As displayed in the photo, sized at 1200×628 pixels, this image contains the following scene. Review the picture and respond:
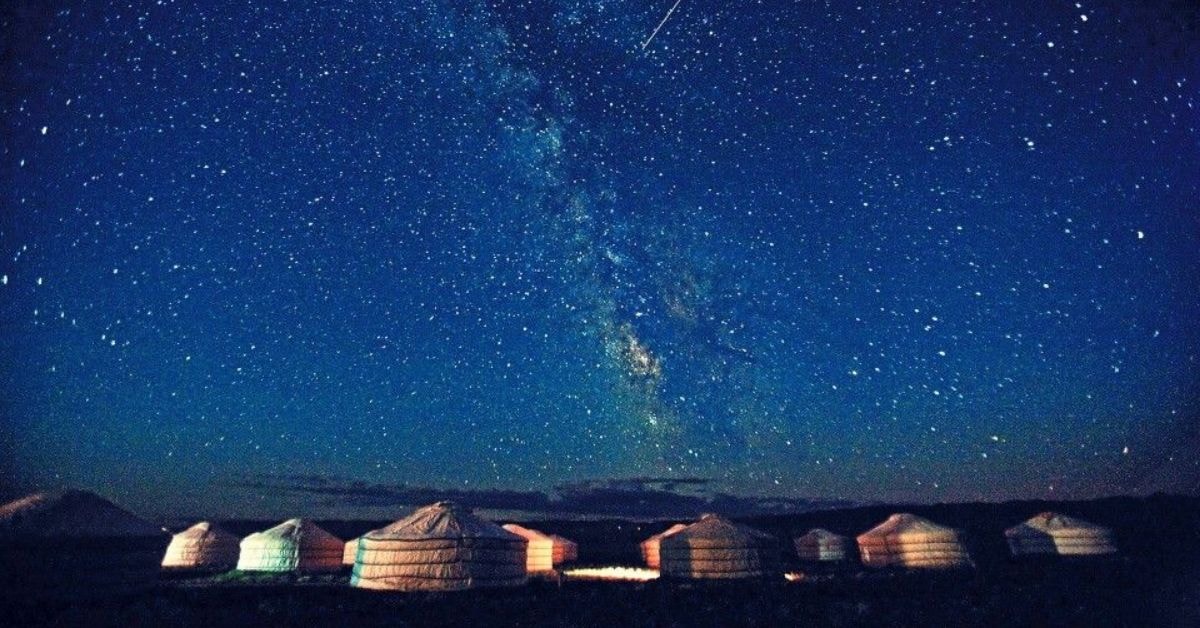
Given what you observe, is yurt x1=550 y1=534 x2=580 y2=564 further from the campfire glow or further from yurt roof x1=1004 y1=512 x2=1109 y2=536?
yurt roof x1=1004 y1=512 x2=1109 y2=536

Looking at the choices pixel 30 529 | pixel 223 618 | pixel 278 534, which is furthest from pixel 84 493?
pixel 278 534

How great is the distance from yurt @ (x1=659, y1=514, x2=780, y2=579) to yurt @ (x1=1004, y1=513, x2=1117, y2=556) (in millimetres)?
20208

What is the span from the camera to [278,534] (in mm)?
27047

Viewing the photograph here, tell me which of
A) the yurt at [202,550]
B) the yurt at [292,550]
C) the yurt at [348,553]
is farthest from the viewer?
the yurt at [348,553]

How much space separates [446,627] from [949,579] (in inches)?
696

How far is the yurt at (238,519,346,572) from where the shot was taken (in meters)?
26.3

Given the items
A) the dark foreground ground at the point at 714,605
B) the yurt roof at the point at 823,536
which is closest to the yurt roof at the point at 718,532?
the dark foreground ground at the point at 714,605

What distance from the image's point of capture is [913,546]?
29578mm

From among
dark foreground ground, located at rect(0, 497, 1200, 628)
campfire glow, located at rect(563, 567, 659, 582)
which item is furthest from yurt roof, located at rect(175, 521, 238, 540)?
A: campfire glow, located at rect(563, 567, 659, 582)

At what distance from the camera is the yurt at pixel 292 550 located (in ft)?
86.4

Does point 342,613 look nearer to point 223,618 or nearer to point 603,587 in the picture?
point 223,618

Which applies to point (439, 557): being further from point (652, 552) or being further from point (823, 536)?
point (823, 536)

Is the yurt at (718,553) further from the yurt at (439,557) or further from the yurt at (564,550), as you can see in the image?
the yurt at (564,550)

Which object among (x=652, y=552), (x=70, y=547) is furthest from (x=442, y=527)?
(x=652, y=552)
